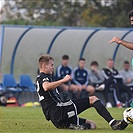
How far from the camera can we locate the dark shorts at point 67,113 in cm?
1118

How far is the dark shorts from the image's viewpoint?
440 inches

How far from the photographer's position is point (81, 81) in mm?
22828

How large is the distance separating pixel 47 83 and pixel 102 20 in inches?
1488

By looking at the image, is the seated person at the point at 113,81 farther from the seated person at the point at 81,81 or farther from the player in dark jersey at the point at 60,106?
the player in dark jersey at the point at 60,106

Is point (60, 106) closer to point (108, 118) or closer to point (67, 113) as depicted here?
point (67, 113)

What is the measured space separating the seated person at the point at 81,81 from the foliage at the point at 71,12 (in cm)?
2374

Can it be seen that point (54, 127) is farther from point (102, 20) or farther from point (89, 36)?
point (102, 20)

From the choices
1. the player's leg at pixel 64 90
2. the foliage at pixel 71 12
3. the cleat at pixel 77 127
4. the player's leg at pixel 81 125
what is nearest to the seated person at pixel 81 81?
the player's leg at pixel 64 90

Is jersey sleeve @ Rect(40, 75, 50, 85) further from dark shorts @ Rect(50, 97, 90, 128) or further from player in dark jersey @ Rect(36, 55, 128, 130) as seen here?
dark shorts @ Rect(50, 97, 90, 128)

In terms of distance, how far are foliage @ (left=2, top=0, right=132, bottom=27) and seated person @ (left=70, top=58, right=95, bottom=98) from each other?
23735mm

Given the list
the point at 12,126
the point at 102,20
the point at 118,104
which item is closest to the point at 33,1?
the point at 102,20

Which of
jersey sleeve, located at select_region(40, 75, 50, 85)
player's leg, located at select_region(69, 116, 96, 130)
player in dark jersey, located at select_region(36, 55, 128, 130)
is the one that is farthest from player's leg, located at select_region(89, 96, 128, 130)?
jersey sleeve, located at select_region(40, 75, 50, 85)

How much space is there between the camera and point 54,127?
463 inches

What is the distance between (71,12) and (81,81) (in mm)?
31143
